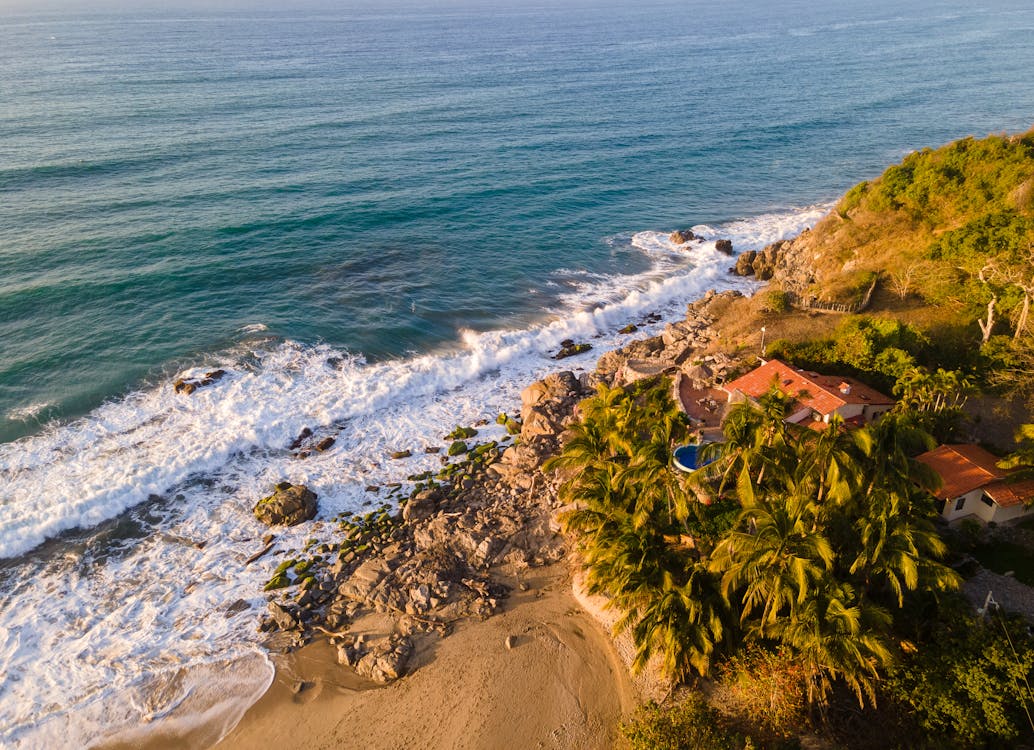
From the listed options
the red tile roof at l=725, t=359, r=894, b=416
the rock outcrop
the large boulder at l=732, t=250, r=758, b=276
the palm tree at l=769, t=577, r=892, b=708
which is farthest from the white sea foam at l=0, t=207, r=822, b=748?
the palm tree at l=769, t=577, r=892, b=708

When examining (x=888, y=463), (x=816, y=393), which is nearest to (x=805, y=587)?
(x=888, y=463)

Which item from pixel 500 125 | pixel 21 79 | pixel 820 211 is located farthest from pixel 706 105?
pixel 21 79

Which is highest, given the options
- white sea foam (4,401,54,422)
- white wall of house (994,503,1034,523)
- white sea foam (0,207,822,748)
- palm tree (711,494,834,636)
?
palm tree (711,494,834,636)

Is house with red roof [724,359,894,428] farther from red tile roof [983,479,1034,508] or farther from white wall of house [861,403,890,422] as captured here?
red tile roof [983,479,1034,508]

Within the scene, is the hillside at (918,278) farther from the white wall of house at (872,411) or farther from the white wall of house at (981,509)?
the white wall of house at (981,509)

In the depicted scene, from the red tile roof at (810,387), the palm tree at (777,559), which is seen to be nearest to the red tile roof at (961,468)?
the red tile roof at (810,387)
